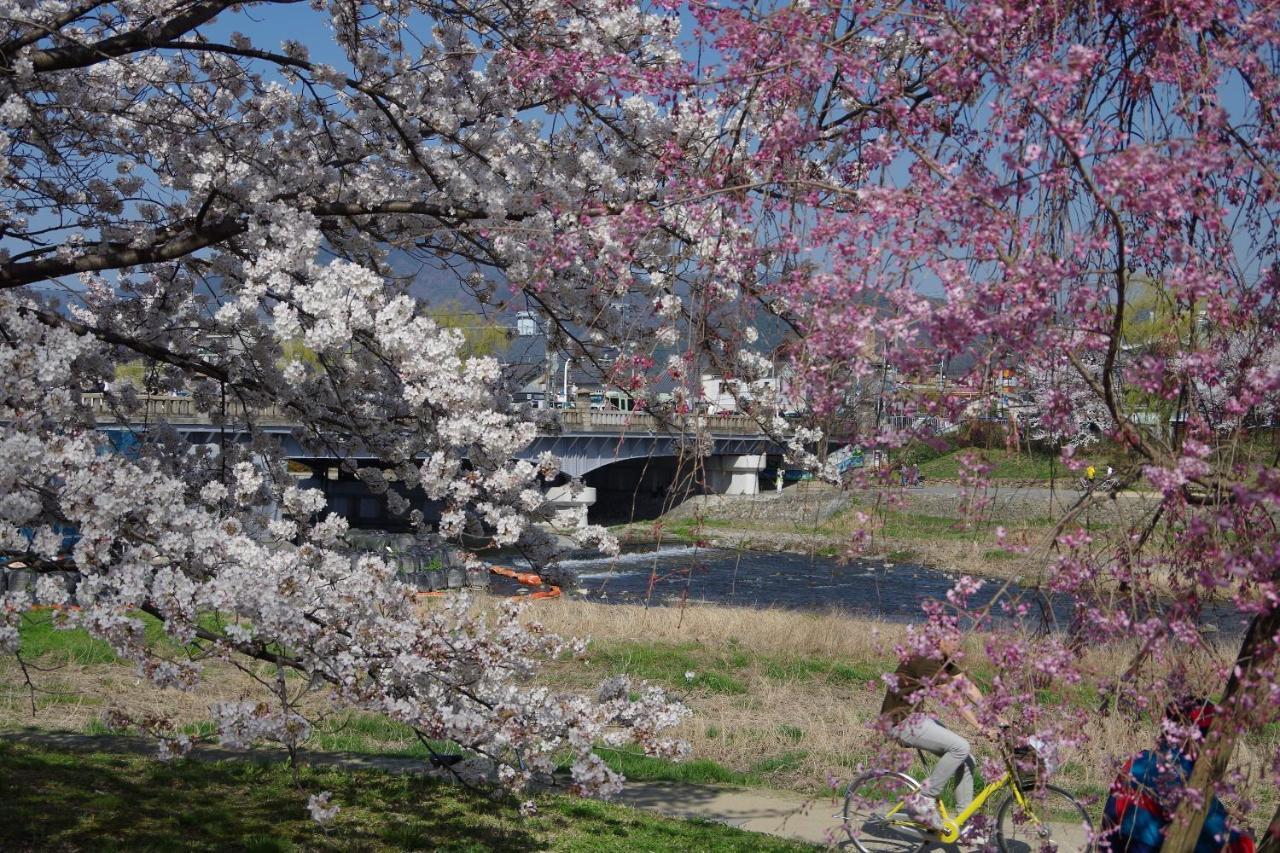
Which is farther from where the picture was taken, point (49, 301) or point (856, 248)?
point (49, 301)

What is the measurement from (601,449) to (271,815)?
28.5 metres

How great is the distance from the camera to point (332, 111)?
7691mm

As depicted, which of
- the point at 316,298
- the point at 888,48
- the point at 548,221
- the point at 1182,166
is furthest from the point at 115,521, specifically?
the point at 1182,166

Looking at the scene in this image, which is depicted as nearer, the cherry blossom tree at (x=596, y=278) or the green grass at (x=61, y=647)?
the cherry blossom tree at (x=596, y=278)

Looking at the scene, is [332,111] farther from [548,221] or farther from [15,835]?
[15,835]

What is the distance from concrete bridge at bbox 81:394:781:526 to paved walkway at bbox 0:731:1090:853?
210 cm

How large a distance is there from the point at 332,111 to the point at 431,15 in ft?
2.90

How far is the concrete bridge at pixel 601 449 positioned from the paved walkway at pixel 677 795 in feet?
6.88

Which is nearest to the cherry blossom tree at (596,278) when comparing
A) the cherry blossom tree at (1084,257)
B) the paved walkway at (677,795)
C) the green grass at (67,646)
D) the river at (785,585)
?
the cherry blossom tree at (1084,257)

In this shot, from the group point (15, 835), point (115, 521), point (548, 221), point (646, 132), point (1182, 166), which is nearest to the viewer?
point (1182, 166)

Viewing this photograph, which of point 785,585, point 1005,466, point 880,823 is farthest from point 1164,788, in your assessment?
point 785,585

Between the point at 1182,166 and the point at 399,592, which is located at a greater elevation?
the point at 1182,166

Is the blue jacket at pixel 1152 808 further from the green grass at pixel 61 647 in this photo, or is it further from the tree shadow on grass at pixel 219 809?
the green grass at pixel 61 647

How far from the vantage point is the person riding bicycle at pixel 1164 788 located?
3.62 meters
